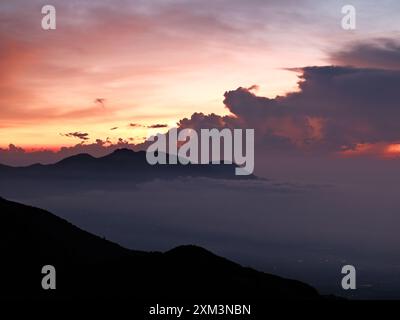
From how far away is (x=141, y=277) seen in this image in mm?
133250

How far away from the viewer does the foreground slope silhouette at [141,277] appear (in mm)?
126188

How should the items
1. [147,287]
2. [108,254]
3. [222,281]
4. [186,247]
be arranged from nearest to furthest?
[147,287]
[222,281]
[186,247]
[108,254]

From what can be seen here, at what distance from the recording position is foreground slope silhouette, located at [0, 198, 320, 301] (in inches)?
4968

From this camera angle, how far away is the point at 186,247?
15112 centimetres

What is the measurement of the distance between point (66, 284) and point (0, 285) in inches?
571
